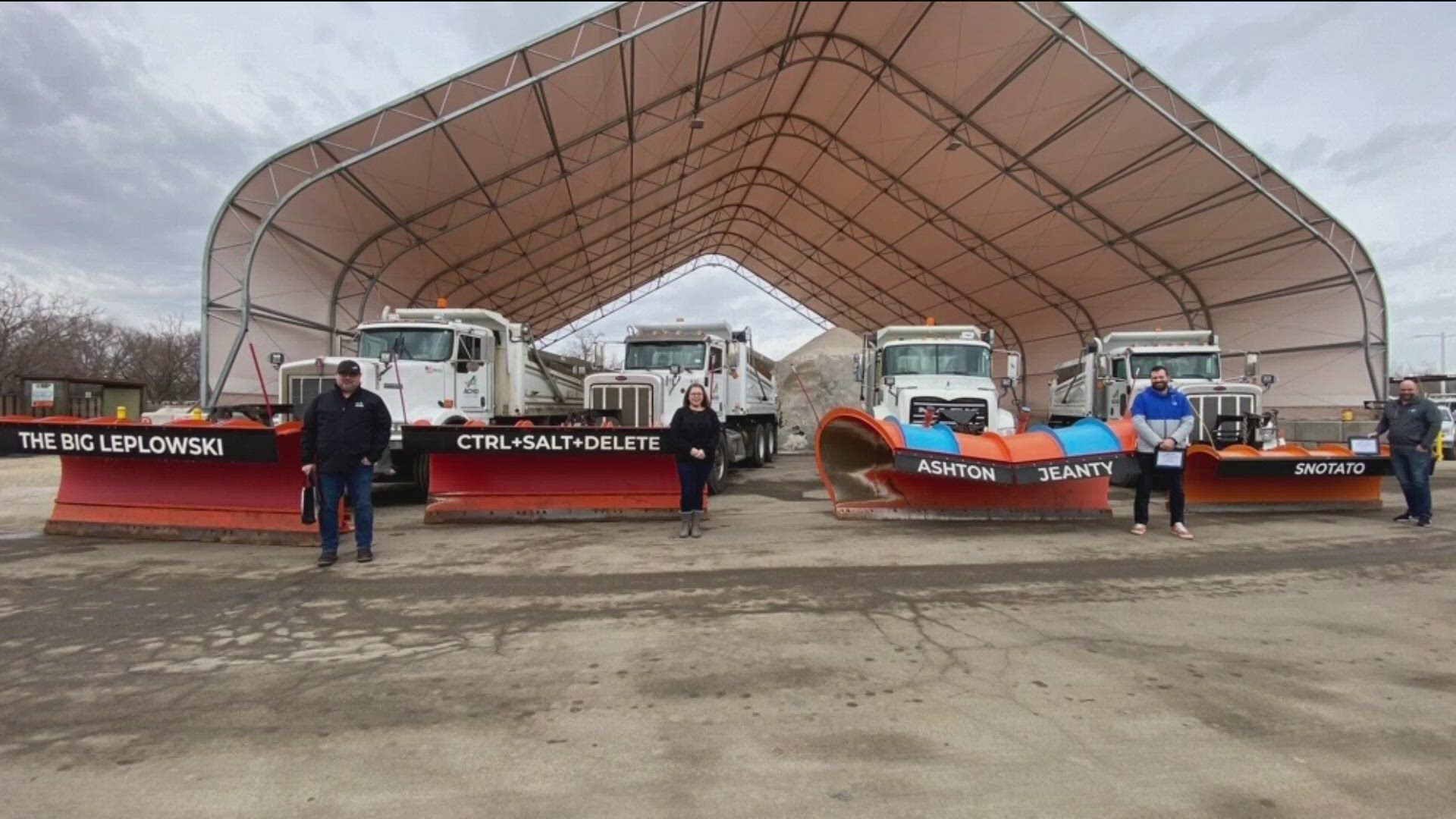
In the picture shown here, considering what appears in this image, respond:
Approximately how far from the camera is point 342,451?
549cm

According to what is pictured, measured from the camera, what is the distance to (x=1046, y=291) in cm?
2609

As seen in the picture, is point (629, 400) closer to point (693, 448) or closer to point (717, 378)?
point (717, 378)

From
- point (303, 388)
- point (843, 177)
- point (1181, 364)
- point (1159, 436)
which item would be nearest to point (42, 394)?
point (303, 388)

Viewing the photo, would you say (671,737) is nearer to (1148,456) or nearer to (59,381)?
(1148,456)

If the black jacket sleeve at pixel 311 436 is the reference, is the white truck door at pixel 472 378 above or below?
above

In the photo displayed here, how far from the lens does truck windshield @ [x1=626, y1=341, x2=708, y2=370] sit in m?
11.0

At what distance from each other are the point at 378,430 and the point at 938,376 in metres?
8.23

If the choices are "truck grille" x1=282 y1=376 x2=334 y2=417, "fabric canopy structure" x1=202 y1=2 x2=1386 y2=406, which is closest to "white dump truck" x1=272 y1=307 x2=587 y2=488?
"truck grille" x1=282 y1=376 x2=334 y2=417

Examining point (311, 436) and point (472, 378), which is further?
point (472, 378)

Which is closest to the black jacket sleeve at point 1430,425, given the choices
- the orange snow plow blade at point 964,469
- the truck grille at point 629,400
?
the orange snow plow blade at point 964,469

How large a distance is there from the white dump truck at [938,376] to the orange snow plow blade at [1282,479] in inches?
103

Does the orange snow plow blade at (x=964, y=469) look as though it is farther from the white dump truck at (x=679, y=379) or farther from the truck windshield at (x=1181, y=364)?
the truck windshield at (x=1181, y=364)

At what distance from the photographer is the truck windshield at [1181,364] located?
40.2 feet

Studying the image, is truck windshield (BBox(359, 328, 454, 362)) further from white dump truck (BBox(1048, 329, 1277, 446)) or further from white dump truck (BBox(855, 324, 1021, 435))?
white dump truck (BBox(1048, 329, 1277, 446))
